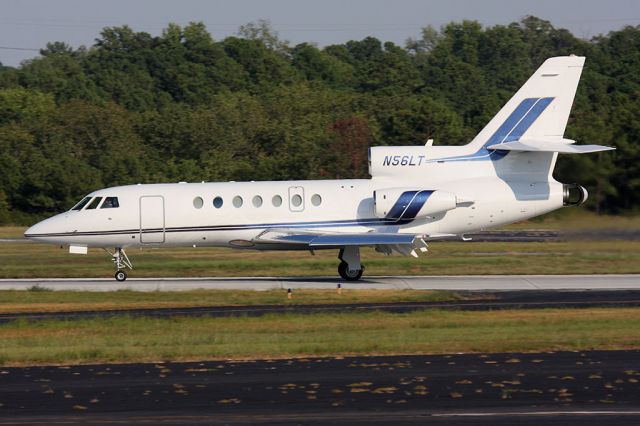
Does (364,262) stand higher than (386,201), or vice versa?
(386,201)

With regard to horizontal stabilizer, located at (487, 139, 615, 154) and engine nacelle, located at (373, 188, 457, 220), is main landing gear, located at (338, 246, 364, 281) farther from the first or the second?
horizontal stabilizer, located at (487, 139, 615, 154)

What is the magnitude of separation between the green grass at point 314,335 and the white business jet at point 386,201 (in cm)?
723

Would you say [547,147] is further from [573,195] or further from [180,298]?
[180,298]

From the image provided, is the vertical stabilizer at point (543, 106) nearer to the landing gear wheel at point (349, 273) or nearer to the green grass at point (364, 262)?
the green grass at point (364, 262)

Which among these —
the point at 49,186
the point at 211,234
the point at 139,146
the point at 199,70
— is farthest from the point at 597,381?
the point at 199,70

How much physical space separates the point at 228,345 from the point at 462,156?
13827mm

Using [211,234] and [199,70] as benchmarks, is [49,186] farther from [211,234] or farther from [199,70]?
[199,70]

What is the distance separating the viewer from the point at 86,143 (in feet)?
231

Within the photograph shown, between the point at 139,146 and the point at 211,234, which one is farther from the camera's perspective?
the point at 139,146

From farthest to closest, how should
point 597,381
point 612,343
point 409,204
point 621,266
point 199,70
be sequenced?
1. point 199,70
2. point 621,266
3. point 409,204
4. point 612,343
5. point 597,381

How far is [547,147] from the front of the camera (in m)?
29.8

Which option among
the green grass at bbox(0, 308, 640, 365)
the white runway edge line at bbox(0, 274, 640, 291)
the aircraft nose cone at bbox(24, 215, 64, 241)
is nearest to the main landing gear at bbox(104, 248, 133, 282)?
the white runway edge line at bbox(0, 274, 640, 291)

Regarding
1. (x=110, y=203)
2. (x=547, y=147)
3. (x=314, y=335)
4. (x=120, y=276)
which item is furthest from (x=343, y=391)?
(x=110, y=203)

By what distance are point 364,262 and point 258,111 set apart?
41.2 meters
